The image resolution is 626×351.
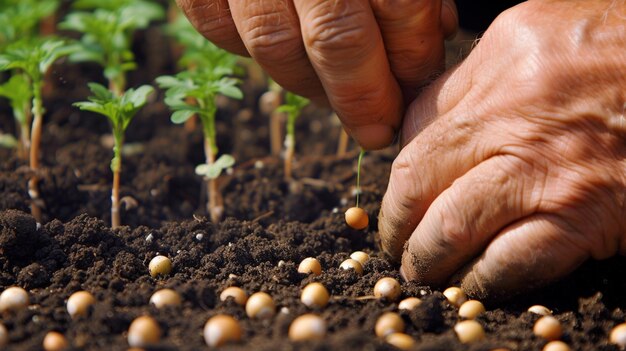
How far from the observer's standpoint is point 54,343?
1.86 meters

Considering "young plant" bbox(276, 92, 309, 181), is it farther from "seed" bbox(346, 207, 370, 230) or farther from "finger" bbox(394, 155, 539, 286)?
"finger" bbox(394, 155, 539, 286)

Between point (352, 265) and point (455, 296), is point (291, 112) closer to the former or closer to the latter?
point (352, 265)

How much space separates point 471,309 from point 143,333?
103cm

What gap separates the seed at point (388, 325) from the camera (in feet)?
6.65

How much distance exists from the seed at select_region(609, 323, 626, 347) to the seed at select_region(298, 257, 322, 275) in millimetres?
964

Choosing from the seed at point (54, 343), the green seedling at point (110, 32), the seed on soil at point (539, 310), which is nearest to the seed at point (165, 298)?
the seed at point (54, 343)

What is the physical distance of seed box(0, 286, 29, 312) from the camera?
212cm

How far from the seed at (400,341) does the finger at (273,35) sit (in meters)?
1.01

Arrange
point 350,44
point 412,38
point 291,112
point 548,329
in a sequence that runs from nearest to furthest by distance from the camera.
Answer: point 548,329 < point 350,44 < point 412,38 < point 291,112

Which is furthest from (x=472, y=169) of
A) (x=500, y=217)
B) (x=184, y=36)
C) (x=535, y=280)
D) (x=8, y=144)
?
(x=8, y=144)

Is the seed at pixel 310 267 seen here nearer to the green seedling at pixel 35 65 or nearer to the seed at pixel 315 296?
the seed at pixel 315 296

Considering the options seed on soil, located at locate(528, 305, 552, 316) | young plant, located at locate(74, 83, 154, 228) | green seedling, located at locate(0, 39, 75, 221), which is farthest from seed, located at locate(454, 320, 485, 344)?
green seedling, located at locate(0, 39, 75, 221)

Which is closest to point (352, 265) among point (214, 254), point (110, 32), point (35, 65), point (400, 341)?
point (214, 254)

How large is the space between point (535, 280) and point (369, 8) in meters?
1.01
